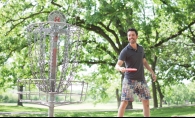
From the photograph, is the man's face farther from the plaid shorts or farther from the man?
the plaid shorts

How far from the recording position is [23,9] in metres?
17.3

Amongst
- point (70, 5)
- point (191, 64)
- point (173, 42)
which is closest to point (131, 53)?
point (70, 5)

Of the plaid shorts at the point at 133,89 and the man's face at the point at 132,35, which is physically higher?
the man's face at the point at 132,35

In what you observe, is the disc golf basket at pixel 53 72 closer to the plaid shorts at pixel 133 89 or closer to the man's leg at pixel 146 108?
the plaid shorts at pixel 133 89

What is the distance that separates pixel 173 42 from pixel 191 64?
2813mm

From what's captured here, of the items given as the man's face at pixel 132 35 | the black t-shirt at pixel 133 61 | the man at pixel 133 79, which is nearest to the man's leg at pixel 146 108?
the man at pixel 133 79

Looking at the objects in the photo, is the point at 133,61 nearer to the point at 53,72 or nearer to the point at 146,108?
the point at 146,108

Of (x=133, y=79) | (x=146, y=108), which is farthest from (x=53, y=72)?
(x=146, y=108)

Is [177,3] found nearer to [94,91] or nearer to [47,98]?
[47,98]

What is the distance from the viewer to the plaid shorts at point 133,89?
488 cm

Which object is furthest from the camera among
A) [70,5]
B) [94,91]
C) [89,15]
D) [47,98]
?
[94,91]

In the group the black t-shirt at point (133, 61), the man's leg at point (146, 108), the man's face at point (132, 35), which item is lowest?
the man's leg at point (146, 108)

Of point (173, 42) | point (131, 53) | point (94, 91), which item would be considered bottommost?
point (94, 91)

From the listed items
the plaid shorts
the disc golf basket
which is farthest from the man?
the disc golf basket
